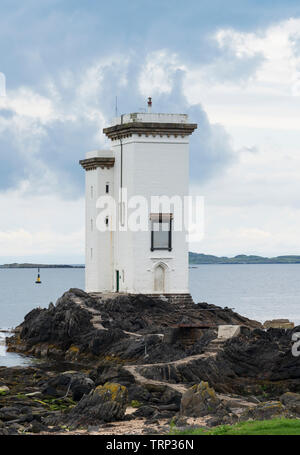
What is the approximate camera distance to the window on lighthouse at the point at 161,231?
51125mm

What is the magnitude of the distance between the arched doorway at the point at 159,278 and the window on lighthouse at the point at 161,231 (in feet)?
3.52

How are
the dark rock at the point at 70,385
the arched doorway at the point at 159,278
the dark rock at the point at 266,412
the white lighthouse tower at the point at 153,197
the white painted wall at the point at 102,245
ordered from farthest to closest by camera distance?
1. the white painted wall at the point at 102,245
2. the arched doorway at the point at 159,278
3. the white lighthouse tower at the point at 153,197
4. the dark rock at the point at 70,385
5. the dark rock at the point at 266,412

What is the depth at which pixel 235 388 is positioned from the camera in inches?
1355

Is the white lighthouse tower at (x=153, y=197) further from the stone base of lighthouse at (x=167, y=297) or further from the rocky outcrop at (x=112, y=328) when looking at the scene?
the rocky outcrop at (x=112, y=328)

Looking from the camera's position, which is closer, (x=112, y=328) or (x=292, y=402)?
(x=292, y=402)

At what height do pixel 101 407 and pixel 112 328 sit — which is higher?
pixel 112 328

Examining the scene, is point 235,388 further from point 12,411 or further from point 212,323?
point 212,323

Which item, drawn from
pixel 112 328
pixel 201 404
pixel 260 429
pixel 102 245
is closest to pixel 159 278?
pixel 102 245

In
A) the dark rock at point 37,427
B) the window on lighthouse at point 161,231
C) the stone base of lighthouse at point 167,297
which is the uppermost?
the window on lighthouse at point 161,231

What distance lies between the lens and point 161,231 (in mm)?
51438

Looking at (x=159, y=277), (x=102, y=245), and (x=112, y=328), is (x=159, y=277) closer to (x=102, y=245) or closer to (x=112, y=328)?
(x=102, y=245)

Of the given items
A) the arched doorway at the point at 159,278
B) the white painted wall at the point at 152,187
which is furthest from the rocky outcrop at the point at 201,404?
the arched doorway at the point at 159,278

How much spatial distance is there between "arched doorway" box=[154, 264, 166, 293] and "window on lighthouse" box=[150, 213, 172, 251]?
3.52 feet

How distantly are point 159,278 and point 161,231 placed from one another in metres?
Answer: 2.52
